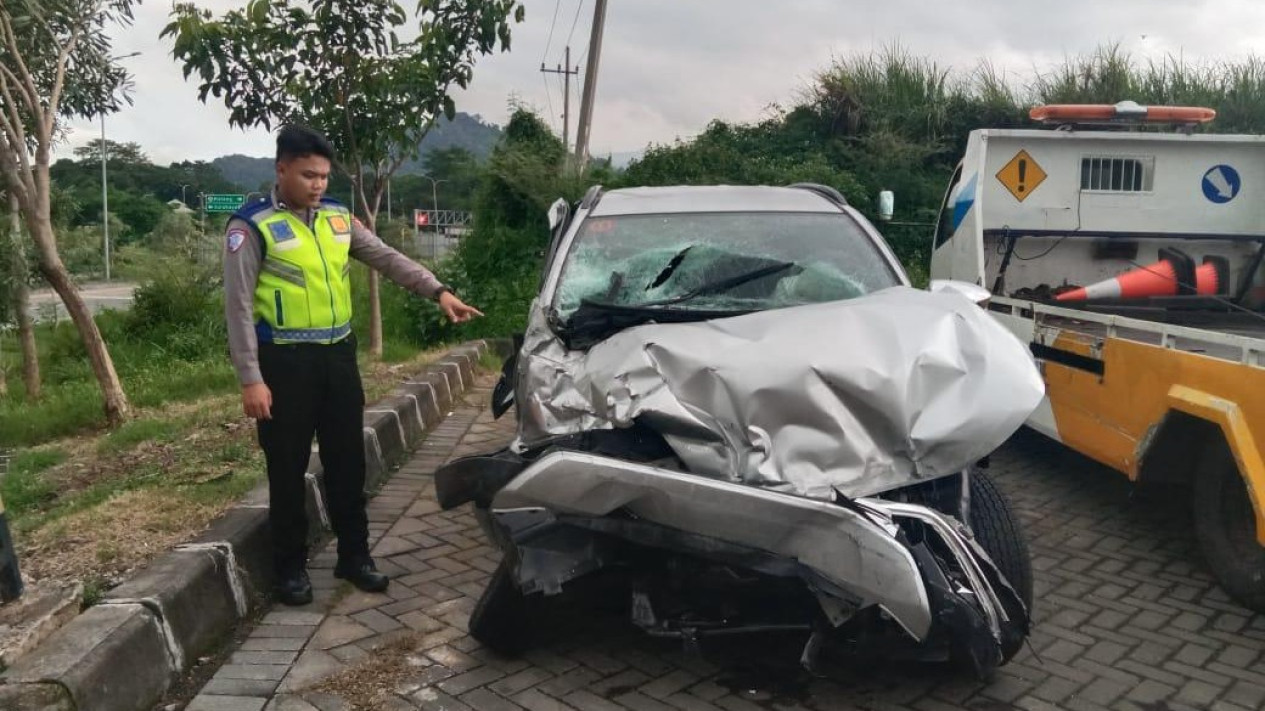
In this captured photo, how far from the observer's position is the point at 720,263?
172 inches

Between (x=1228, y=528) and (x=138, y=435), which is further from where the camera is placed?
(x=138, y=435)

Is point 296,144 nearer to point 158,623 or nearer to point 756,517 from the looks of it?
point 158,623

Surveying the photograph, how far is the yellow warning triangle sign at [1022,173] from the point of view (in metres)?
7.48

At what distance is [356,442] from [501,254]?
32.5 ft

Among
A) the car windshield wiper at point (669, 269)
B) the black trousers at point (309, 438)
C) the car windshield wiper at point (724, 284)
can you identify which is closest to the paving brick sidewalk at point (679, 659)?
the black trousers at point (309, 438)

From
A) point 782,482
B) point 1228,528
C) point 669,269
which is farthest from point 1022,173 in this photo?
point 782,482

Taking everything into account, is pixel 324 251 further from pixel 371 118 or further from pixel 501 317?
pixel 501 317

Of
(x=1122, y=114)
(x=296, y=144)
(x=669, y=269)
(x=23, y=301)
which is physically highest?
(x=1122, y=114)

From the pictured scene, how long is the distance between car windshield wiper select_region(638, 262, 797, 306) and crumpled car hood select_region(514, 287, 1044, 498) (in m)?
0.71

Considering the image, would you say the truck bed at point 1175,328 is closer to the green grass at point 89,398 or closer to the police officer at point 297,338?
the police officer at point 297,338

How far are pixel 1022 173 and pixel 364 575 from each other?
552cm

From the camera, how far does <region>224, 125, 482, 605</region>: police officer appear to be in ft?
12.7

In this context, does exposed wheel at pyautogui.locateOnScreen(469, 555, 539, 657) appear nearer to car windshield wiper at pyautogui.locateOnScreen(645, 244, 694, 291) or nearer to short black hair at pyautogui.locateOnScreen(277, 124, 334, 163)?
car windshield wiper at pyautogui.locateOnScreen(645, 244, 694, 291)

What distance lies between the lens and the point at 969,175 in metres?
7.55
